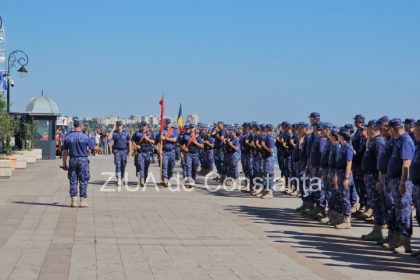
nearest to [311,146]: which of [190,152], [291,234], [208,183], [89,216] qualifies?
[291,234]

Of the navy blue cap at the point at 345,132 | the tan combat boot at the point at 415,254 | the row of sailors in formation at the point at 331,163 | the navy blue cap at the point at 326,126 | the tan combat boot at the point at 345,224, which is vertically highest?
the navy blue cap at the point at 326,126

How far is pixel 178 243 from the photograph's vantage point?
1089 cm

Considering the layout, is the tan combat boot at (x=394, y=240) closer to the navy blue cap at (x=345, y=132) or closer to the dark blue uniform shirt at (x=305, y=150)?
the navy blue cap at (x=345, y=132)

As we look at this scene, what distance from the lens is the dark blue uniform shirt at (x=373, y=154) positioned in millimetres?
12344

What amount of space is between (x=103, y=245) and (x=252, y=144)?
32.6 feet

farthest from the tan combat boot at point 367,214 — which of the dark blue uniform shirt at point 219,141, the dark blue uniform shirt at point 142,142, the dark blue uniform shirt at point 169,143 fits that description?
the dark blue uniform shirt at point 219,141

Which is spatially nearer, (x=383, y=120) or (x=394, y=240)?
(x=394, y=240)

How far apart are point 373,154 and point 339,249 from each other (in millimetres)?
2394

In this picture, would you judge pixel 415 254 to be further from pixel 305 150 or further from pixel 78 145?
pixel 78 145

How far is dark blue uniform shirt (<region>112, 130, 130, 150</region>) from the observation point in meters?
21.0

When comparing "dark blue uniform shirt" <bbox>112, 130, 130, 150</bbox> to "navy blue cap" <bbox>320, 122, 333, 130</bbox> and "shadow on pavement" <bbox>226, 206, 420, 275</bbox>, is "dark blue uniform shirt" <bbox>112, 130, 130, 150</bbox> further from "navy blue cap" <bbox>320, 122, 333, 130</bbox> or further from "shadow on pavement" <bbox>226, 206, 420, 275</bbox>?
"navy blue cap" <bbox>320, 122, 333, 130</bbox>

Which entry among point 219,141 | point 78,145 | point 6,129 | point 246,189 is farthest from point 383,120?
point 6,129

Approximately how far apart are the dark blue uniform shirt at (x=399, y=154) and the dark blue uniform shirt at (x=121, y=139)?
11.5m

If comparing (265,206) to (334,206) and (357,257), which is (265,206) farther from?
(357,257)
